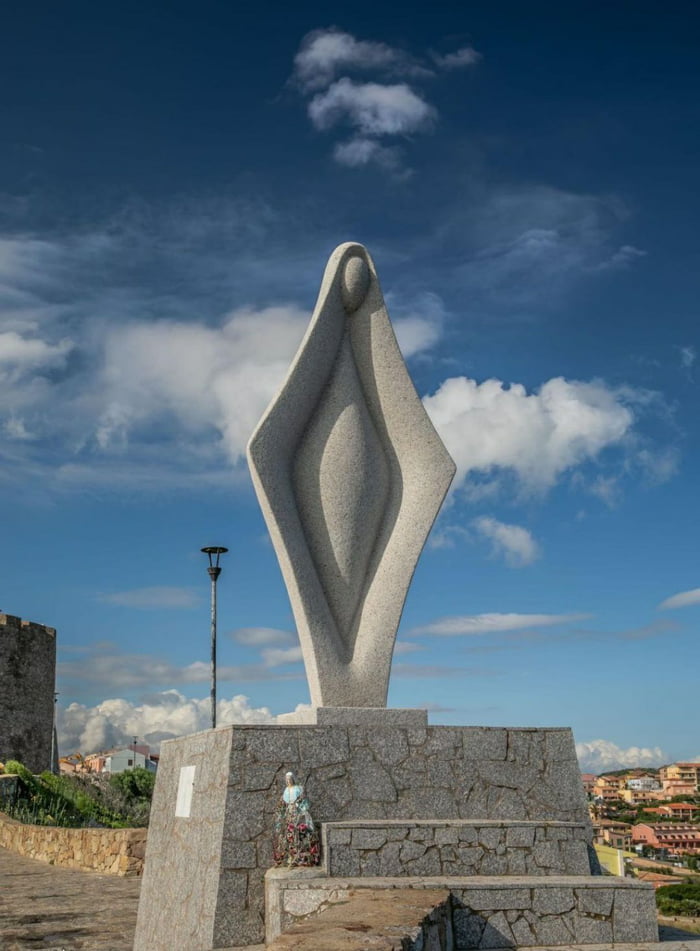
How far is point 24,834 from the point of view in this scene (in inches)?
581

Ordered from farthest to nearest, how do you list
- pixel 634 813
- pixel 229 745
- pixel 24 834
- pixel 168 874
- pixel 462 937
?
pixel 634 813 → pixel 24 834 → pixel 168 874 → pixel 229 745 → pixel 462 937

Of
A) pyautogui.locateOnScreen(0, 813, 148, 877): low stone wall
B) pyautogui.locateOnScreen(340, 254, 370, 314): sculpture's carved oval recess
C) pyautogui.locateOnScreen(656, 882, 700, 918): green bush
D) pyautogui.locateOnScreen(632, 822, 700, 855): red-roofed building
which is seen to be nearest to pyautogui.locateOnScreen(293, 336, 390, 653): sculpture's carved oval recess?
pyautogui.locateOnScreen(340, 254, 370, 314): sculpture's carved oval recess

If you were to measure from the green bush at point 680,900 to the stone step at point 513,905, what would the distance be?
60.3 feet

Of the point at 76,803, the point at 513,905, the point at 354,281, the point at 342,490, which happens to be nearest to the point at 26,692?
the point at 76,803

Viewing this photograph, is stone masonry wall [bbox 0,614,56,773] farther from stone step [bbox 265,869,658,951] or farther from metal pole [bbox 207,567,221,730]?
stone step [bbox 265,869,658,951]

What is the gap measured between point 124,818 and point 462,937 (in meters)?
14.9

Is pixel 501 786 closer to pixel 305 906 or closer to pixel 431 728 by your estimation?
pixel 431 728

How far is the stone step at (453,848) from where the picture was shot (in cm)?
510

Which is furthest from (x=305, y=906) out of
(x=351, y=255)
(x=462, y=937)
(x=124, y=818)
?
(x=124, y=818)

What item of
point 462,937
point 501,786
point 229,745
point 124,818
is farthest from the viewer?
point 124,818

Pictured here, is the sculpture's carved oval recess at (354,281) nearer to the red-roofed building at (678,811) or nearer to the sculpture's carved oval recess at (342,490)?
the sculpture's carved oval recess at (342,490)

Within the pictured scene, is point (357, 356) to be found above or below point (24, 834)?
above

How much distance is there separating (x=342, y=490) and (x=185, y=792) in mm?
2381

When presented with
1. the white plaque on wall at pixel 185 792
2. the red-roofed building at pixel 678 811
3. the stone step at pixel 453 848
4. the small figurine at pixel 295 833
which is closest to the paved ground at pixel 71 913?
the small figurine at pixel 295 833
